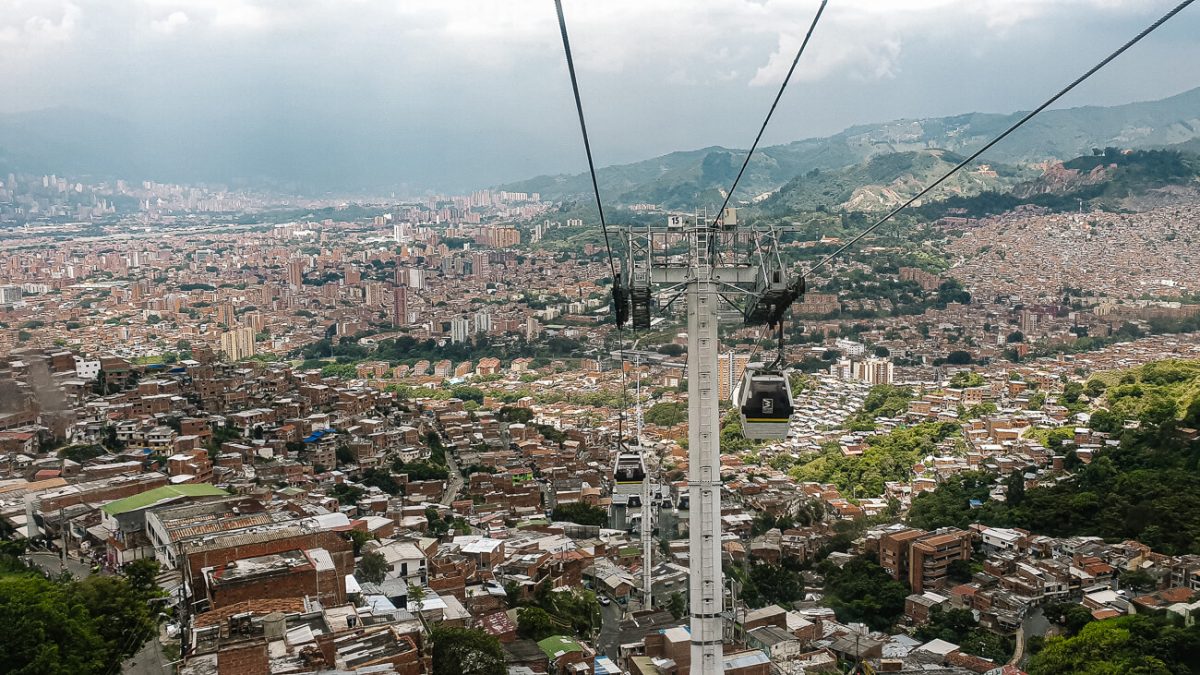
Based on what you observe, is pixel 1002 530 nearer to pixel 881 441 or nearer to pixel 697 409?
pixel 881 441

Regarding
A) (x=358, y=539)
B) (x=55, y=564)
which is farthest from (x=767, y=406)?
(x=55, y=564)

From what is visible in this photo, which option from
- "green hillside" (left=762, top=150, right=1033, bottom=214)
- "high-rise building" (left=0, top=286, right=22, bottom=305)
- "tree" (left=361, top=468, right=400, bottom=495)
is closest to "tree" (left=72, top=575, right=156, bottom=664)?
"tree" (left=361, top=468, right=400, bottom=495)

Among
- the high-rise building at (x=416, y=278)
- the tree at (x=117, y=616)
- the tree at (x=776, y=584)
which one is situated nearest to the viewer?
the tree at (x=117, y=616)

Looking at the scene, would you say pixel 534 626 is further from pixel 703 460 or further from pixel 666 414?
pixel 666 414

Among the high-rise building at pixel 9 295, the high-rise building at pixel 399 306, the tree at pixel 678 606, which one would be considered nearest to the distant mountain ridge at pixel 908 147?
the high-rise building at pixel 399 306

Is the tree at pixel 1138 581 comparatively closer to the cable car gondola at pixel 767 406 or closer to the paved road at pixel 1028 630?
the paved road at pixel 1028 630

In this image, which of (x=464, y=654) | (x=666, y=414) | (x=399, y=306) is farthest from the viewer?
(x=399, y=306)

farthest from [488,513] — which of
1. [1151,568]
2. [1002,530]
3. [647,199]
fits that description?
[647,199]
